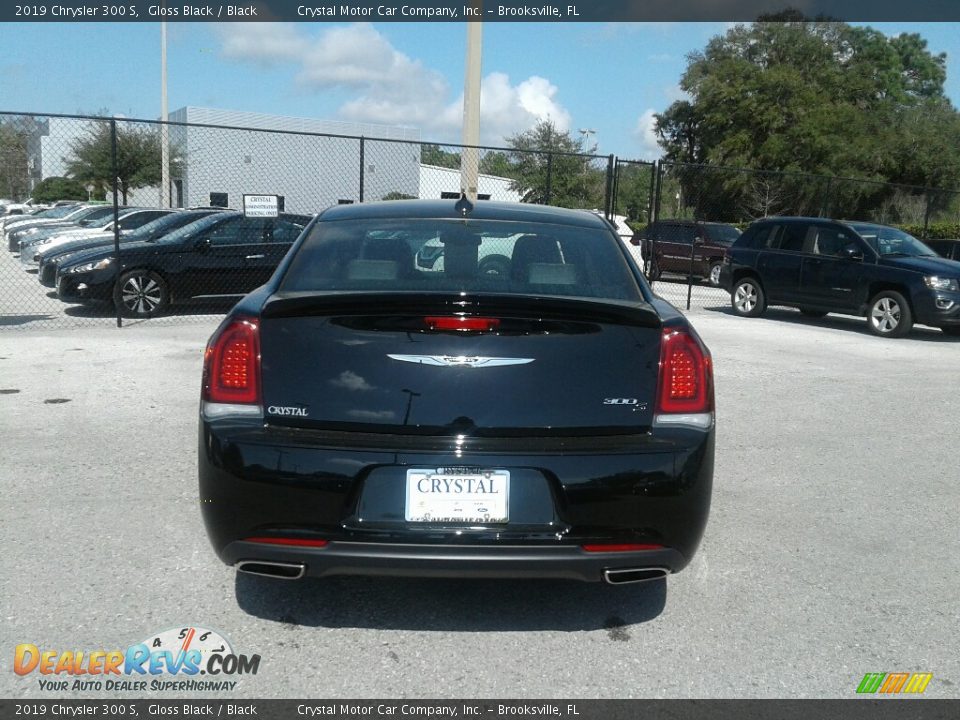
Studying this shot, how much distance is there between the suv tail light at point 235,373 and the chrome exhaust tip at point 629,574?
1.34 metres

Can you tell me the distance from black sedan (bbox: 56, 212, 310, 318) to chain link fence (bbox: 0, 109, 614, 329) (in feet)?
0.05

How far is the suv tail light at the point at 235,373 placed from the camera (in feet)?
10.3

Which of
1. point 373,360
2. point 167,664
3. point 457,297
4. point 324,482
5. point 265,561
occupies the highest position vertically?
point 457,297

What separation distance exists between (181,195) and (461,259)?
40.7 meters

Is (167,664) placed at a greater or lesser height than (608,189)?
lesser

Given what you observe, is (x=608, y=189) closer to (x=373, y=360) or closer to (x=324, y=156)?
(x=373, y=360)

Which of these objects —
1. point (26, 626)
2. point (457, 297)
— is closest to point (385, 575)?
point (457, 297)

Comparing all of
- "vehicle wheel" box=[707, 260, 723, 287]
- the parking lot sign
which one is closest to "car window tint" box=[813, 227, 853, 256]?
"vehicle wheel" box=[707, 260, 723, 287]

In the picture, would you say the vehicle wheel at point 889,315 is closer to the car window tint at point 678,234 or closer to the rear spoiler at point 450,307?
the car window tint at point 678,234

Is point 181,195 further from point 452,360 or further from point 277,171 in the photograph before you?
point 452,360

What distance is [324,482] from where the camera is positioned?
3.01m

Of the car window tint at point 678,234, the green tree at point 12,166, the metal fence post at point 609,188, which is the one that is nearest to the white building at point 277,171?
the green tree at point 12,166

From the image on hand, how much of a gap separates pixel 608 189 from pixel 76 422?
10.4m

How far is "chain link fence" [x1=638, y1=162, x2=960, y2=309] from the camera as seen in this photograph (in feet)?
69.5
